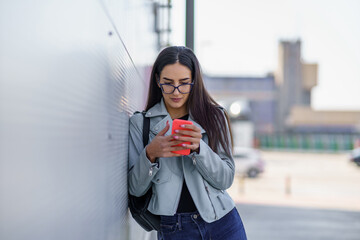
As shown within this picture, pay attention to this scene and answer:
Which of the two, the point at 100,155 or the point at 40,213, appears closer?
the point at 40,213

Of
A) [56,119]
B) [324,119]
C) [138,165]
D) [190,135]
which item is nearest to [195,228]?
[138,165]

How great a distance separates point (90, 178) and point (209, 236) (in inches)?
34.1

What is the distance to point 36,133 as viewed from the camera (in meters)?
0.73

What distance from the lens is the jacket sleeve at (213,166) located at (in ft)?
5.86

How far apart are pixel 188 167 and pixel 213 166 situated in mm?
130

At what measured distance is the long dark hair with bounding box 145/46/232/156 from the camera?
193cm

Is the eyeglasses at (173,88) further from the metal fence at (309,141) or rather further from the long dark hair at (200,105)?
the metal fence at (309,141)

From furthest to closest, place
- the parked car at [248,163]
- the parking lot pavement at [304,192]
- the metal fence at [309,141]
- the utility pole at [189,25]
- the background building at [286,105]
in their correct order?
the background building at [286,105], the metal fence at [309,141], the parked car at [248,163], the parking lot pavement at [304,192], the utility pole at [189,25]

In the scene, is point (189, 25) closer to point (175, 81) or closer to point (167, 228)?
point (175, 81)

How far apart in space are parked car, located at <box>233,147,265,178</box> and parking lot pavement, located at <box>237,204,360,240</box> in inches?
270

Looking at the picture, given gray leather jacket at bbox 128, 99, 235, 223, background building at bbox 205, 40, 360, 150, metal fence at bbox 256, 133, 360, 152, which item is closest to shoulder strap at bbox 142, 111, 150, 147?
gray leather jacket at bbox 128, 99, 235, 223

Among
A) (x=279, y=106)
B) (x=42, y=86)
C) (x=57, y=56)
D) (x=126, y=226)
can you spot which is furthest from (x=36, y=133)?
(x=279, y=106)

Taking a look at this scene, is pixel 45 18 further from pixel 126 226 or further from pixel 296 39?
pixel 296 39

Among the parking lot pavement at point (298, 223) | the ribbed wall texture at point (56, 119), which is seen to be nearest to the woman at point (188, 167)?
the ribbed wall texture at point (56, 119)
